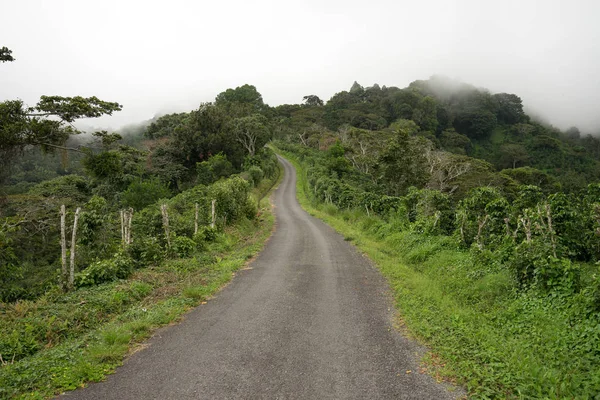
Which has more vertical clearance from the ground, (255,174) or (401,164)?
(401,164)

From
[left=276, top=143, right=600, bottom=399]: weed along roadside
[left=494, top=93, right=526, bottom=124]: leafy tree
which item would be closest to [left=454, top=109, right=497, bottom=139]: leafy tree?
[left=494, top=93, right=526, bottom=124]: leafy tree

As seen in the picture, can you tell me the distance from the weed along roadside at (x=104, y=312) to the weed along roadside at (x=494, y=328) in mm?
5113

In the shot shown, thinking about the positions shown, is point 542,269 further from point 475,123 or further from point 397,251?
point 475,123

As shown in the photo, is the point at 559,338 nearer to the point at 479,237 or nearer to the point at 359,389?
the point at 359,389

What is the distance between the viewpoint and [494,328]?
6.18m

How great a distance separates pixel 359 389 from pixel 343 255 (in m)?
9.32

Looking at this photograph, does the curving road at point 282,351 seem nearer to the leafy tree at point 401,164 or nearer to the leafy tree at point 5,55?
the leafy tree at point 5,55

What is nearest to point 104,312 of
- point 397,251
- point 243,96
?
point 397,251

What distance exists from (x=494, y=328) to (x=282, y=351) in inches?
155

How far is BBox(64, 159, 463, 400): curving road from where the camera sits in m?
4.60

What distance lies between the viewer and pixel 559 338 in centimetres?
520

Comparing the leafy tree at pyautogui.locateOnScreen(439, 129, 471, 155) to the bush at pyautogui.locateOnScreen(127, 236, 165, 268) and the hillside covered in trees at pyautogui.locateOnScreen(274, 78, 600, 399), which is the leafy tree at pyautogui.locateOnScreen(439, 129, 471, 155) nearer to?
the hillside covered in trees at pyautogui.locateOnScreen(274, 78, 600, 399)

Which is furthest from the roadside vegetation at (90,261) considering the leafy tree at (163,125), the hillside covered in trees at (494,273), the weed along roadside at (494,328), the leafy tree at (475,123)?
the leafy tree at (475,123)

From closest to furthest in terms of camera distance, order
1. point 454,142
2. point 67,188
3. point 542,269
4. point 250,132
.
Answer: point 542,269 < point 67,188 < point 250,132 < point 454,142
